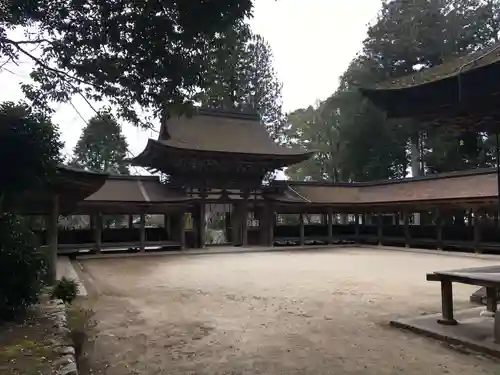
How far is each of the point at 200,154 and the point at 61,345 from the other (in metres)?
16.2

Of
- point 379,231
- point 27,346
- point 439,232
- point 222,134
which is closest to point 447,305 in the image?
point 27,346

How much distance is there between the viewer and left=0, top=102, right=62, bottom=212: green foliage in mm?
5332

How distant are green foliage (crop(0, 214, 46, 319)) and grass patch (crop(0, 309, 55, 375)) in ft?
0.59

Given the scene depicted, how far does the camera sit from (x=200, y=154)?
19641 millimetres

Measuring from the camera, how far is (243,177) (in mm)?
21188

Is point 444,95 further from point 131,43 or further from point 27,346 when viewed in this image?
point 27,346

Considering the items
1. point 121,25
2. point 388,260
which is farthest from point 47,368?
point 388,260

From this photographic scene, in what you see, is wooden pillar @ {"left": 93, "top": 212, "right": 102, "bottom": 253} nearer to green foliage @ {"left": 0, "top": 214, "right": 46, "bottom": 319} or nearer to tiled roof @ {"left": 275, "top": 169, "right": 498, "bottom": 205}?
tiled roof @ {"left": 275, "top": 169, "right": 498, "bottom": 205}

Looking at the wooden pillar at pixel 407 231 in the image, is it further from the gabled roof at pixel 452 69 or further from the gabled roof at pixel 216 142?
the gabled roof at pixel 452 69

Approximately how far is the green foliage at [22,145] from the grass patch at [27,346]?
170cm

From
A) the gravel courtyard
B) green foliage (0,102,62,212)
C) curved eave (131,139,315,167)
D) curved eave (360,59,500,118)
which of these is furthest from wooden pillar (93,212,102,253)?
curved eave (360,59,500,118)

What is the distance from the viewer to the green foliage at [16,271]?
4.67 m

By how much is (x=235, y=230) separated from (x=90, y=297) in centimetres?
1306

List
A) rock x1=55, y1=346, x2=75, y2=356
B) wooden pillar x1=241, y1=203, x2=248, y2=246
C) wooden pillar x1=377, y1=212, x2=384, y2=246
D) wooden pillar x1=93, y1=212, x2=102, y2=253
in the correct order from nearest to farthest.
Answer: rock x1=55, y1=346, x2=75, y2=356 < wooden pillar x1=93, y1=212, x2=102, y2=253 < wooden pillar x1=241, y1=203, x2=248, y2=246 < wooden pillar x1=377, y1=212, x2=384, y2=246
